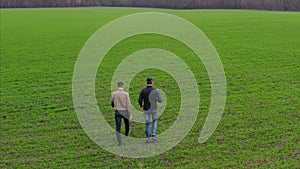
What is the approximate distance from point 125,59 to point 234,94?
12710 millimetres

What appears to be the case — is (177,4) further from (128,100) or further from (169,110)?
(128,100)

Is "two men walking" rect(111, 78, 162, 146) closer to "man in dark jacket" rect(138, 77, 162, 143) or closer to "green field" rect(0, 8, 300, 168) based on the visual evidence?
"man in dark jacket" rect(138, 77, 162, 143)

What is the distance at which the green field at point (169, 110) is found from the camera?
14.0m

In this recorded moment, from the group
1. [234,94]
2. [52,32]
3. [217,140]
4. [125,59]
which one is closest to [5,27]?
[52,32]

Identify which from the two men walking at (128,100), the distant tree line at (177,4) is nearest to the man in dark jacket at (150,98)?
the two men walking at (128,100)

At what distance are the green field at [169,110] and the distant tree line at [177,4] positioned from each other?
5855 centimetres

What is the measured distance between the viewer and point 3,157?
14359mm

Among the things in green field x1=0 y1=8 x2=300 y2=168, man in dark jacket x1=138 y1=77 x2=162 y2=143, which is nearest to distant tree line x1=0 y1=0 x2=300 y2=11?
green field x1=0 y1=8 x2=300 y2=168

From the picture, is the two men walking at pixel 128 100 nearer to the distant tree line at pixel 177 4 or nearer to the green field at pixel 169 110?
the green field at pixel 169 110

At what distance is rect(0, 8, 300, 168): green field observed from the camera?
1395 centimetres

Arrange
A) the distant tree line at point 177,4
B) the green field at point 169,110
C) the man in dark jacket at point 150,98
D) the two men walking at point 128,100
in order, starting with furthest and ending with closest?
the distant tree line at point 177,4
the green field at point 169,110
the man in dark jacket at point 150,98
the two men walking at point 128,100

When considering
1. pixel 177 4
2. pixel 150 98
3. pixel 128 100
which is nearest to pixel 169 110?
pixel 150 98

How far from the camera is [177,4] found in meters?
110

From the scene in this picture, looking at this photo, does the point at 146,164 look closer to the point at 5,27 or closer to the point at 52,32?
the point at 52,32
